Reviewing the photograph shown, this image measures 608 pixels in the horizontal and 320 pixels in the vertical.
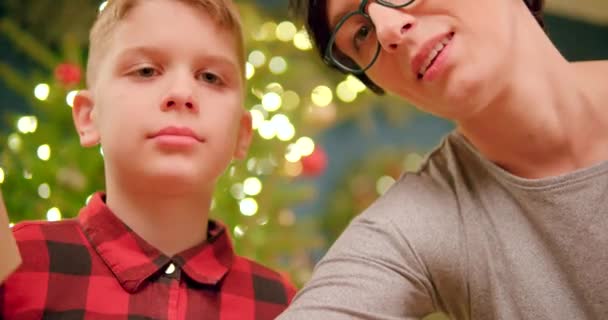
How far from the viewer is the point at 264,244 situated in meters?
2.10

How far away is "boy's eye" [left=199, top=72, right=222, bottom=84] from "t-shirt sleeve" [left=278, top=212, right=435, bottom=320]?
1.08 ft

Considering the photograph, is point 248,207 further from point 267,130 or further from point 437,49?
point 437,49

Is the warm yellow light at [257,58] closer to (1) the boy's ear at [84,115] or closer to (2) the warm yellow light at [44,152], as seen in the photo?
(2) the warm yellow light at [44,152]

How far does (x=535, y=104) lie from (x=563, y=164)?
0.11 metres

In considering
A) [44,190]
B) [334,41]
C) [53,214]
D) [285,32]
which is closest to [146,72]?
[334,41]

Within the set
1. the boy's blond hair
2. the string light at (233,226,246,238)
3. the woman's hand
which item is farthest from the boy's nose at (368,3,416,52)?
the string light at (233,226,246,238)

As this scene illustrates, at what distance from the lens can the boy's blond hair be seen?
3.47 feet

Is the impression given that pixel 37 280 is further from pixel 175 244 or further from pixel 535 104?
pixel 535 104

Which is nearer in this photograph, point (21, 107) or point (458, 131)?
point (458, 131)

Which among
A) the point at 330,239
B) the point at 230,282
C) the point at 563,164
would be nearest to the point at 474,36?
the point at 563,164

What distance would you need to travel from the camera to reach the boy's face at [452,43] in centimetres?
102

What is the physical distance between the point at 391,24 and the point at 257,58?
126 centimetres

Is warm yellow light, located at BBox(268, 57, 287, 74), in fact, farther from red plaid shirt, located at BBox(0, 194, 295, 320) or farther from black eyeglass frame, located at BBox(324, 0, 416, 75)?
red plaid shirt, located at BBox(0, 194, 295, 320)

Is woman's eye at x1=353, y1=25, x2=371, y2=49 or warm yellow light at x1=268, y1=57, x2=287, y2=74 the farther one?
warm yellow light at x1=268, y1=57, x2=287, y2=74
